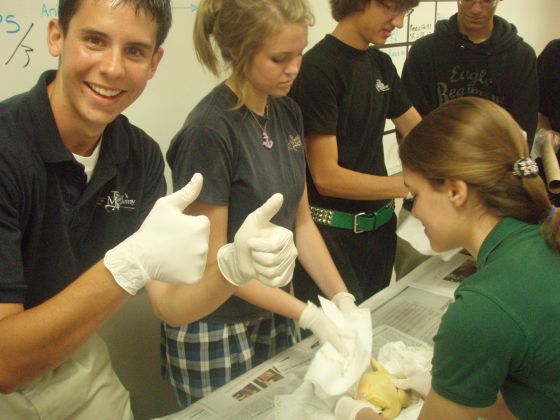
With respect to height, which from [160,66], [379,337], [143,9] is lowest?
[379,337]

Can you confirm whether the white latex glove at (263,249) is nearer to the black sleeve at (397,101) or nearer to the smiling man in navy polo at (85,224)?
the smiling man in navy polo at (85,224)

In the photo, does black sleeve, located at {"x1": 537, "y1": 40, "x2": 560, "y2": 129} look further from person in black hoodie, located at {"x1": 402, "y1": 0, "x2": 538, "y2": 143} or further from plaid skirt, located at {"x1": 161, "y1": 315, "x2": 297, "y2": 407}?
plaid skirt, located at {"x1": 161, "y1": 315, "x2": 297, "y2": 407}

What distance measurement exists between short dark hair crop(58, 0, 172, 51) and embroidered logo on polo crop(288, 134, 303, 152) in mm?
434

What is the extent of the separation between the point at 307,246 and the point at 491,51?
3.86ft

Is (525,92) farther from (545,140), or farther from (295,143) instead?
(295,143)

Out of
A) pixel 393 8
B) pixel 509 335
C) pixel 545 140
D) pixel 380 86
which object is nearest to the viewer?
pixel 509 335

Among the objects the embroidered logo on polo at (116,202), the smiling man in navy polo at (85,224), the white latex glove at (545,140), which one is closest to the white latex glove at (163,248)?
the smiling man in navy polo at (85,224)

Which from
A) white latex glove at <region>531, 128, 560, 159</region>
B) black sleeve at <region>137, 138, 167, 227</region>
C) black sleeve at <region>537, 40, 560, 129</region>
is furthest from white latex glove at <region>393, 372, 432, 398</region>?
black sleeve at <region>537, 40, 560, 129</region>

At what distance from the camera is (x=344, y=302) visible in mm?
1285

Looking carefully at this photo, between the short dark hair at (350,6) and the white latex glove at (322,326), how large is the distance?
86 centimetres

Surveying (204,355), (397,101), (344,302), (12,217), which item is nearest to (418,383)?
(344,302)

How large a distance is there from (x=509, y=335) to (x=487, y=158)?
313 mm

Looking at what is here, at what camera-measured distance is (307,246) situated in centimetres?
140

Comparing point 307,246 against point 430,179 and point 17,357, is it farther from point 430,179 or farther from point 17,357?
point 17,357
